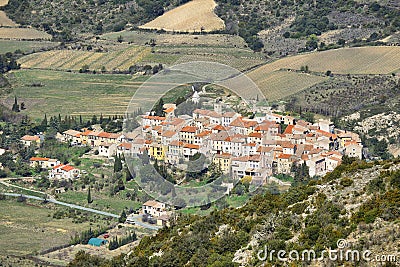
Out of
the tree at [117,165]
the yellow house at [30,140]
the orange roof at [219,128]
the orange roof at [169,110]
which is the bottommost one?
the yellow house at [30,140]

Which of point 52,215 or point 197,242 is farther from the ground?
point 197,242

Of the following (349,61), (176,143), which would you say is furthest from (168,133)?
(349,61)

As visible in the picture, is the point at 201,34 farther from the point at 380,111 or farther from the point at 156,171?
the point at 156,171

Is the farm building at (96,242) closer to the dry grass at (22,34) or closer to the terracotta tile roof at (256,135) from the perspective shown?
the terracotta tile roof at (256,135)

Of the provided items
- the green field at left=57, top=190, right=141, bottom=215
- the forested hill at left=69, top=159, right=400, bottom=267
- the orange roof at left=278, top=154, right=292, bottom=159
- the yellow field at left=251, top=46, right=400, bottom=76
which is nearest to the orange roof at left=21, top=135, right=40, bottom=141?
the green field at left=57, top=190, right=141, bottom=215

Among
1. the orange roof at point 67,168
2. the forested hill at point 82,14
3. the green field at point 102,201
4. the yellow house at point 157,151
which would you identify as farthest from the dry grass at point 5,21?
the yellow house at point 157,151

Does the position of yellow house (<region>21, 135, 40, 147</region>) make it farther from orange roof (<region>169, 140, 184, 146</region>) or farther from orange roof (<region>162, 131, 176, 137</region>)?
orange roof (<region>169, 140, 184, 146</region>)

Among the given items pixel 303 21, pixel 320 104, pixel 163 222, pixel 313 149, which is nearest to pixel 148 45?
pixel 303 21
